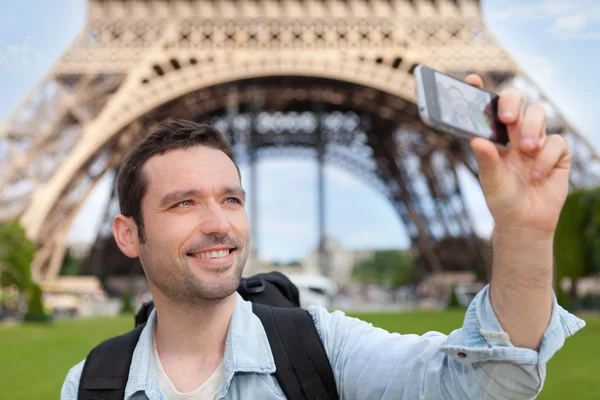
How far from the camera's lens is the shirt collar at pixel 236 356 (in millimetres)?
1714

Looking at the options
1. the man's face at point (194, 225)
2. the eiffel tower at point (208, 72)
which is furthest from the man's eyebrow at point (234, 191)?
the eiffel tower at point (208, 72)

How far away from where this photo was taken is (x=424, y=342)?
155 centimetres

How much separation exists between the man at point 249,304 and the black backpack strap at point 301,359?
28 mm

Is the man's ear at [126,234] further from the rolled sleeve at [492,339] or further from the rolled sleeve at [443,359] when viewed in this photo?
the rolled sleeve at [492,339]

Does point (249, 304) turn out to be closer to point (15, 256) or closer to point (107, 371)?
point (107, 371)

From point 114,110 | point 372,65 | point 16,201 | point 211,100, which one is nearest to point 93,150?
point 114,110

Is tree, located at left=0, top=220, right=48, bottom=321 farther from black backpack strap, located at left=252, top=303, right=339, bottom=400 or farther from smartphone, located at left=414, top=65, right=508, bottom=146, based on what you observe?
smartphone, located at left=414, top=65, right=508, bottom=146

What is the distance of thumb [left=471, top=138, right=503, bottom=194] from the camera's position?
1.24 metres

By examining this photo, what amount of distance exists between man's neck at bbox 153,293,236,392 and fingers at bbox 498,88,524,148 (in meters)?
0.95

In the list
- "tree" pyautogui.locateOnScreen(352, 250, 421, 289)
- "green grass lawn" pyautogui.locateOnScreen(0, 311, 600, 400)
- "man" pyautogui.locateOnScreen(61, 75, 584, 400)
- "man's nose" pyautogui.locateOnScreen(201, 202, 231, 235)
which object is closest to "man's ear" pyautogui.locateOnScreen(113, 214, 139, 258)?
"man" pyautogui.locateOnScreen(61, 75, 584, 400)

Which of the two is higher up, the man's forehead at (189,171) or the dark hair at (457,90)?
the dark hair at (457,90)

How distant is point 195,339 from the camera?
190cm

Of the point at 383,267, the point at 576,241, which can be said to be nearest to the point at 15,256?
the point at 576,241

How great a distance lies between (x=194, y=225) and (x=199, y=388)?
0.44 metres
